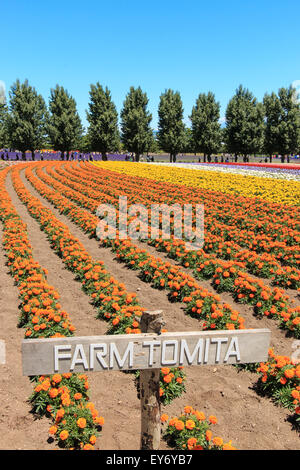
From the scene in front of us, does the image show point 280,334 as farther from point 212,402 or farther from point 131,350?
point 131,350

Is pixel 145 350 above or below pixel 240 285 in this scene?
above

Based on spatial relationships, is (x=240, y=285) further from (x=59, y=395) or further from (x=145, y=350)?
(x=145, y=350)

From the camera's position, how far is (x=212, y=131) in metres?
55.7

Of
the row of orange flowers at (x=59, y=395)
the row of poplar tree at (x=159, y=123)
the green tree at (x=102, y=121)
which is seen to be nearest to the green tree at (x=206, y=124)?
the row of poplar tree at (x=159, y=123)

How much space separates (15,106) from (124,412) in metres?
60.8

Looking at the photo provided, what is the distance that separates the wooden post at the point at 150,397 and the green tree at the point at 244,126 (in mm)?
53775

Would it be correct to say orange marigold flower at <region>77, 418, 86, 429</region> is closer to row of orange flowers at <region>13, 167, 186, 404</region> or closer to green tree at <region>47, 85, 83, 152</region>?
row of orange flowers at <region>13, 167, 186, 404</region>

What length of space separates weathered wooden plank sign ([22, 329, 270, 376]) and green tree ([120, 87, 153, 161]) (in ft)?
186

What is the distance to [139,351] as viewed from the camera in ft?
9.21

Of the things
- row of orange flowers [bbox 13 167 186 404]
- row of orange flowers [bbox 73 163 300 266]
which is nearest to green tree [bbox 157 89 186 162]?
row of orange flowers [bbox 73 163 300 266]

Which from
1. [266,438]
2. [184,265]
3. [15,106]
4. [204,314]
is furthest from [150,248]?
[15,106]

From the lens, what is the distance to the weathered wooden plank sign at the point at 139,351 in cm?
269

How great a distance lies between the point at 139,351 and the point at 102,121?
59.7 m

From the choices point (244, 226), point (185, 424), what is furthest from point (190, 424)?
point (244, 226)
